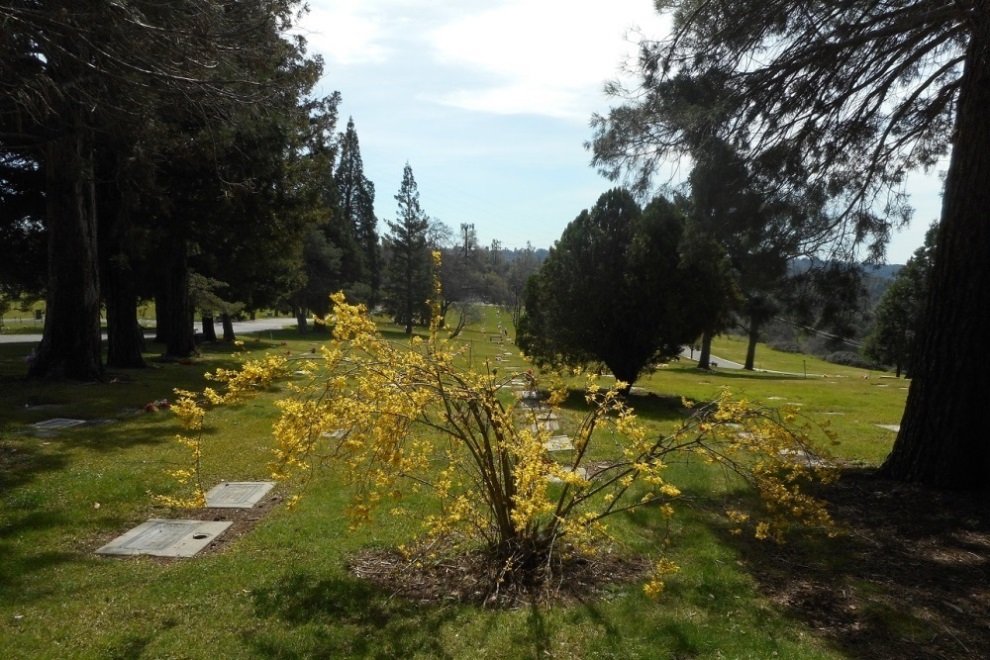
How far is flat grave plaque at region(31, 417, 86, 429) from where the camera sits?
23.9 ft

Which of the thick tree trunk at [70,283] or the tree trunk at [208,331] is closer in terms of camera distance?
the thick tree trunk at [70,283]

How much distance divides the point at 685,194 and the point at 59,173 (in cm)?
882

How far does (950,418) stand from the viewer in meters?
5.33

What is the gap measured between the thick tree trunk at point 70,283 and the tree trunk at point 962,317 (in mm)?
11005

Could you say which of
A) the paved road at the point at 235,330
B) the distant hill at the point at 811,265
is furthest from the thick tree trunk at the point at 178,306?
the distant hill at the point at 811,265

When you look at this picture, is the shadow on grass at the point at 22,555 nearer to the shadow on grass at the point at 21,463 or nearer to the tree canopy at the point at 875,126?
the shadow on grass at the point at 21,463

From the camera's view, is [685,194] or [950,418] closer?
[950,418]

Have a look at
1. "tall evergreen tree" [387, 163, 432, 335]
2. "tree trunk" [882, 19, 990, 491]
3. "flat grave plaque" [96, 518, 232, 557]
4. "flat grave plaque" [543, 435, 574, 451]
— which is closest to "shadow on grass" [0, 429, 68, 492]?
"flat grave plaque" [96, 518, 232, 557]

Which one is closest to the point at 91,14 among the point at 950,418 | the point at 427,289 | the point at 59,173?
the point at 59,173

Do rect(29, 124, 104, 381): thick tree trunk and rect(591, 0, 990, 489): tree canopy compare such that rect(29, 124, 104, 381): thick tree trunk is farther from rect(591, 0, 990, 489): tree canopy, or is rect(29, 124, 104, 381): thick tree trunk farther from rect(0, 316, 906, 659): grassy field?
rect(591, 0, 990, 489): tree canopy

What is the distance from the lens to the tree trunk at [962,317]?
5211mm

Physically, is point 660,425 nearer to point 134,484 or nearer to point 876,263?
point 876,263

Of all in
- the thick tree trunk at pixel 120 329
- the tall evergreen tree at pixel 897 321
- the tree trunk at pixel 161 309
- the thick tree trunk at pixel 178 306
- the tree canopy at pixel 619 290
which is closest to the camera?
the tree canopy at pixel 619 290

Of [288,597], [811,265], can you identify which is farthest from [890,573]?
[811,265]
